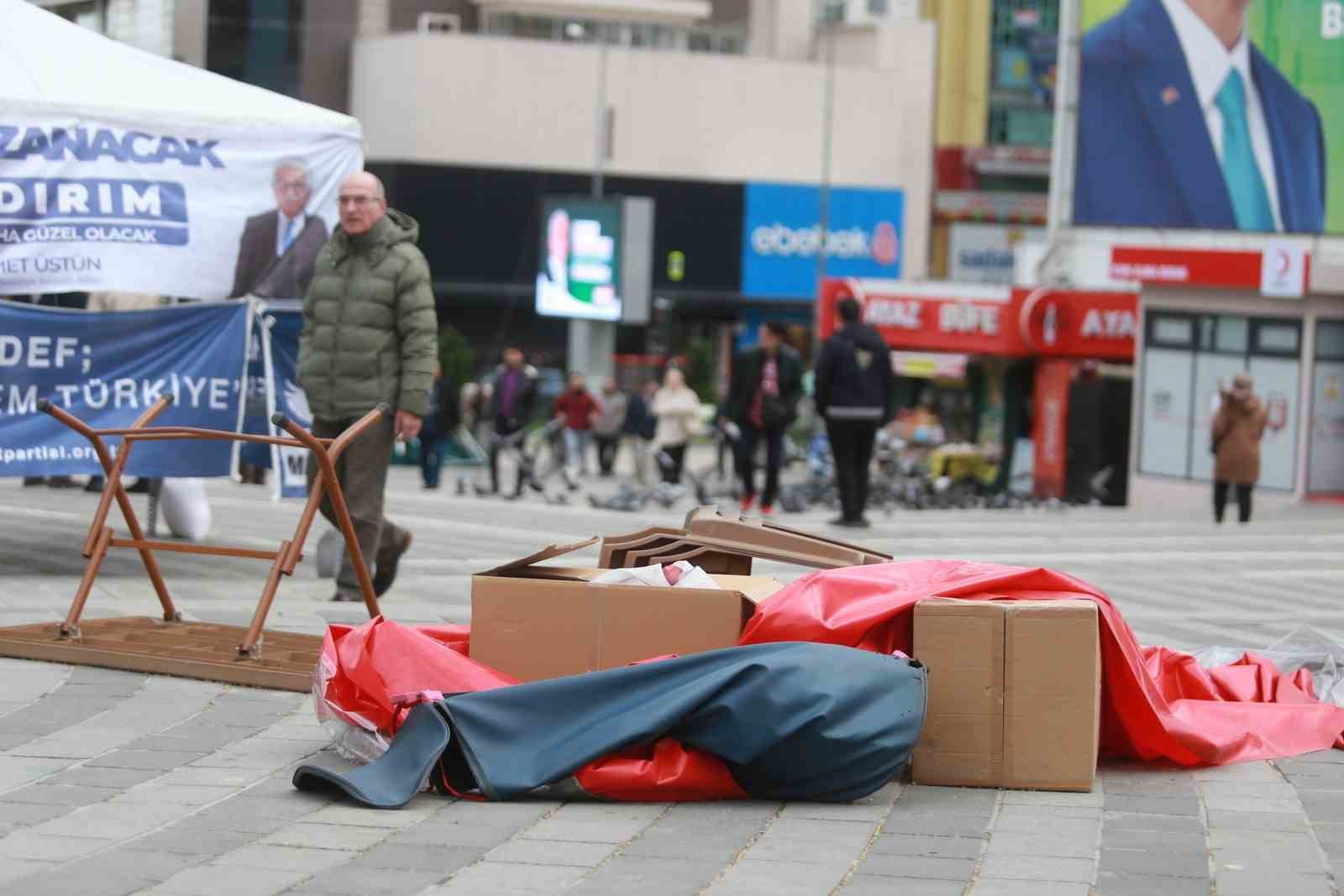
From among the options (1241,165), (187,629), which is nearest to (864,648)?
(187,629)

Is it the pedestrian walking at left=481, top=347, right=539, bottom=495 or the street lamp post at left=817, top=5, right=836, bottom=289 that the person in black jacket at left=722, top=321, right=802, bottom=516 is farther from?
the street lamp post at left=817, top=5, right=836, bottom=289

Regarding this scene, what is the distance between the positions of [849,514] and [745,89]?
3594cm

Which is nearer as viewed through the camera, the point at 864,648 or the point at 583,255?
the point at 864,648

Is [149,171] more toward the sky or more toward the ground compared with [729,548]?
more toward the sky

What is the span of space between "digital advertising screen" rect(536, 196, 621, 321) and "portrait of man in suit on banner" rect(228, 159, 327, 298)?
67.8 ft

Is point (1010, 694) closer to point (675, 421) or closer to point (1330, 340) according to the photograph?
point (675, 421)

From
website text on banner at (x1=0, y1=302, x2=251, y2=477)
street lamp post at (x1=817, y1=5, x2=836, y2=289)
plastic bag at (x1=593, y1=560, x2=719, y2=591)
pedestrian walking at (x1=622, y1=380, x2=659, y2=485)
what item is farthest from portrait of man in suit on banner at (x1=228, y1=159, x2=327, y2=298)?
street lamp post at (x1=817, y1=5, x2=836, y2=289)

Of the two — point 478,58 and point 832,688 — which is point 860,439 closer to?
point 832,688

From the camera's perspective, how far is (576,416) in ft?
96.4

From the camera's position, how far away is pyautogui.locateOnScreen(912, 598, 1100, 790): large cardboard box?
5.90m

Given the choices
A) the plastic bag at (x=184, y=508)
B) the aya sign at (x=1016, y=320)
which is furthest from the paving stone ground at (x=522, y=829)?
the aya sign at (x=1016, y=320)

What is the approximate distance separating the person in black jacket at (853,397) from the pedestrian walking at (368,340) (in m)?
7.43

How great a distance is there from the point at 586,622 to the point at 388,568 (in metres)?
3.37

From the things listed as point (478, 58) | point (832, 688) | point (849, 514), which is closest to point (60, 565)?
point (832, 688)
